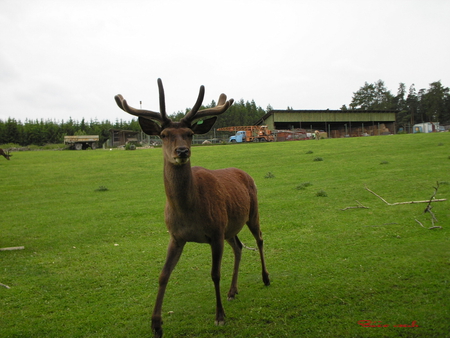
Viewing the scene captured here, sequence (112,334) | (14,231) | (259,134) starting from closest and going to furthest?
(112,334)
(14,231)
(259,134)

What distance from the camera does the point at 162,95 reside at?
519cm

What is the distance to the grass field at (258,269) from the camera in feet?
16.2

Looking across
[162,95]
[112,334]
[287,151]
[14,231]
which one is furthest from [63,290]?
[287,151]

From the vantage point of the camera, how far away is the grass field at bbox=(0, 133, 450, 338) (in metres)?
4.93

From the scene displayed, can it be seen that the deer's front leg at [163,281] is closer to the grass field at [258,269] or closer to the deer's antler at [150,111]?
the grass field at [258,269]

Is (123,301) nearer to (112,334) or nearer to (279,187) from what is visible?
(112,334)

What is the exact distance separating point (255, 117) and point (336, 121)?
139ft

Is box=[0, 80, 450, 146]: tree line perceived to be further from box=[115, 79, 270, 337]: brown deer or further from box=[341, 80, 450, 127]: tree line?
box=[115, 79, 270, 337]: brown deer

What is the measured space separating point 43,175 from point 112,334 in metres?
22.7

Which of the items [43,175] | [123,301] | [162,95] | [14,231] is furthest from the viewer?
[43,175]

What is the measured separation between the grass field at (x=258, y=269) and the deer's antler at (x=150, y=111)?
291cm

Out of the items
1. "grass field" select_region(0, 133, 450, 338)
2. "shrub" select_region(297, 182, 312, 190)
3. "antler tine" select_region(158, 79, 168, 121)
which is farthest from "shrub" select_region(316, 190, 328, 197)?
"antler tine" select_region(158, 79, 168, 121)

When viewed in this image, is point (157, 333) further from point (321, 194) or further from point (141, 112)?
point (321, 194)

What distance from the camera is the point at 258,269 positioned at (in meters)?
7.05
